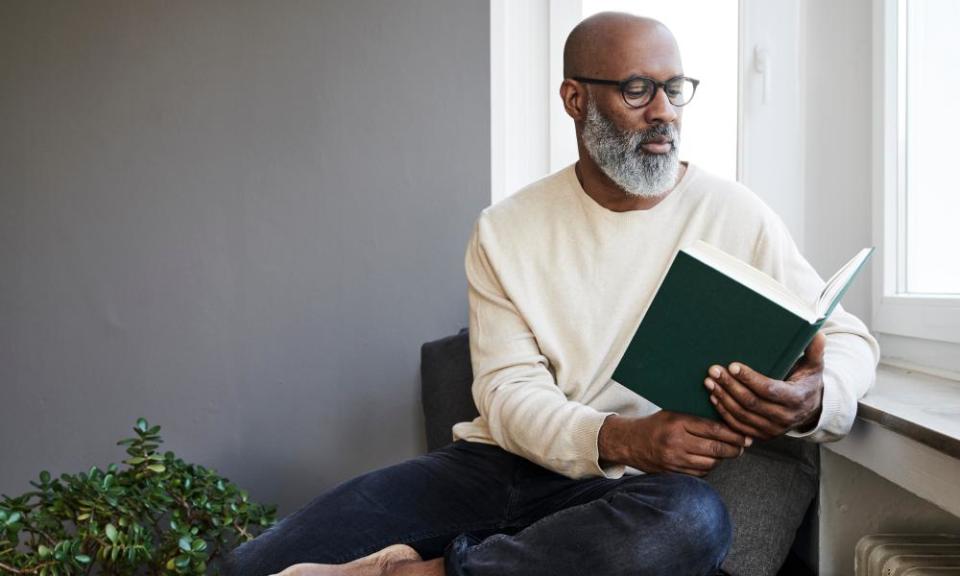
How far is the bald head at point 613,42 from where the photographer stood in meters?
1.67

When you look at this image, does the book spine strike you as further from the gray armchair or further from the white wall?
the white wall

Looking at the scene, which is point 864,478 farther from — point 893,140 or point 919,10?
point 919,10

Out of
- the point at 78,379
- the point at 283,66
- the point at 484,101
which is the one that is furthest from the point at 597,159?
the point at 78,379

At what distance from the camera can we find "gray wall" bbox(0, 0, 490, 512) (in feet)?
7.26

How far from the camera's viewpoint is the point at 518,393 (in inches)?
60.7

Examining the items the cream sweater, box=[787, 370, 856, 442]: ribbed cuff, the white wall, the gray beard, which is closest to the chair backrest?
the cream sweater

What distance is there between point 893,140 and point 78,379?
77.5 inches

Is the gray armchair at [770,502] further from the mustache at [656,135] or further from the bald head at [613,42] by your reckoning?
the bald head at [613,42]

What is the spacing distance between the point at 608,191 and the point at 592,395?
394 mm

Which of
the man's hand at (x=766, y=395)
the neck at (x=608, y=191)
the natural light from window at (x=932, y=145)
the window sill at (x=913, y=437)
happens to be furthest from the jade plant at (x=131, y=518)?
the natural light from window at (x=932, y=145)

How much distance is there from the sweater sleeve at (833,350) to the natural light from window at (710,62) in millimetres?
625

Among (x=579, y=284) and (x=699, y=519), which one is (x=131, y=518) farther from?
(x=699, y=519)

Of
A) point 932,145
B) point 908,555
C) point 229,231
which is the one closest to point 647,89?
point 932,145

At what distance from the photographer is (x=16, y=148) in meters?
2.27
